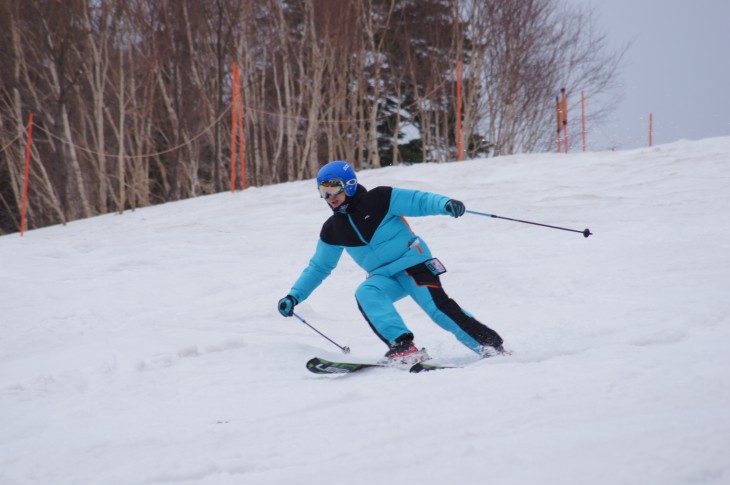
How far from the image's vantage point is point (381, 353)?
14.9 feet

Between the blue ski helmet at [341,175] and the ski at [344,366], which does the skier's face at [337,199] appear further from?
the ski at [344,366]

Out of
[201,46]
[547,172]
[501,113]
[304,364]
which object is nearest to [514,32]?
[501,113]

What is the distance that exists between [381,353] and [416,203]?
120 centimetres

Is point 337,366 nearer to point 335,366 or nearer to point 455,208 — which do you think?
point 335,366

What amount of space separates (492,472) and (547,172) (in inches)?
391

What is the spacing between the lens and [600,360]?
9.84 feet

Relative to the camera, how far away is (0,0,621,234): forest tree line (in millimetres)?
15602

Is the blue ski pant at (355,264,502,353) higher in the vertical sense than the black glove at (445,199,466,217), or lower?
lower

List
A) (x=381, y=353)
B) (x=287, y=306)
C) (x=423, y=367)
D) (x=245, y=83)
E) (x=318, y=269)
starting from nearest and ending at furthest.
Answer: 1. (x=423, y=367)
2. (x=287, y=306)
3. (x=318, y=269)
4. (x=381, y=353)
5. (x=245, y=83)

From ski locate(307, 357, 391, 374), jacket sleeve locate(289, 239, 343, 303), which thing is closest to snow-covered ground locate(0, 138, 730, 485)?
ski locate(307, 357, 391, 374)

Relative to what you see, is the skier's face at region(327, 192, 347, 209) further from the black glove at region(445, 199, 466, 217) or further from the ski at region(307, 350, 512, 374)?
the ski at region(307, 350, 512, 374)

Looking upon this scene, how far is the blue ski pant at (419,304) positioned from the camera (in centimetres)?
370

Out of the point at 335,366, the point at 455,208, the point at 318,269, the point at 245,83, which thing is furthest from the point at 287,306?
the point at 245,83

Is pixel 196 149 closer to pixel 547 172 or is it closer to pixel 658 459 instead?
pixel 547 172
